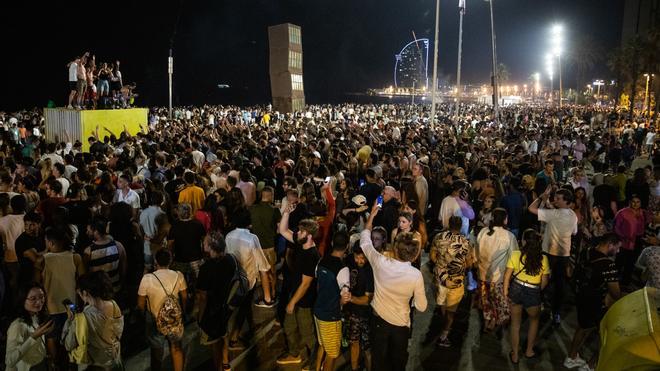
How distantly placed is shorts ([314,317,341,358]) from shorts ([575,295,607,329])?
256cm

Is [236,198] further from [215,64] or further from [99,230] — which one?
[215,64]

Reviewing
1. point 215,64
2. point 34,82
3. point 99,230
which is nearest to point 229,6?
point 215,64

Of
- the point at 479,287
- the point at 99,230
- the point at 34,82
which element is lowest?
the point at 479,287

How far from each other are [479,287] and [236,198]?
327 cm

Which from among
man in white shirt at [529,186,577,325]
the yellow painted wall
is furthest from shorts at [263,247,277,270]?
the yellow painted wall

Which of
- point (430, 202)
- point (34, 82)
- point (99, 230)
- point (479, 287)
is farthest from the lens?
point (34, 82)

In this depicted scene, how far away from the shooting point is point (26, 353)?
162 inches

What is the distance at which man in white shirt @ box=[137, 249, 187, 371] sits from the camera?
15.4 ft

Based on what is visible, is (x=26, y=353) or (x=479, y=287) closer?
(x=26, y=353)

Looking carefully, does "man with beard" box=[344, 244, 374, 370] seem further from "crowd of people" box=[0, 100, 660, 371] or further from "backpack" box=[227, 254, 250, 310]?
"backpack" box=[227, 254, 250, 310]

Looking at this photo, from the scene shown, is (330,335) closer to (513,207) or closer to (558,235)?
(558,235)

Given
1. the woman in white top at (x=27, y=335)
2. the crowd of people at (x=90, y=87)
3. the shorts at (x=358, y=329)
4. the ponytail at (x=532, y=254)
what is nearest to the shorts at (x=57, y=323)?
the woman in white top at (x=27, y=335)

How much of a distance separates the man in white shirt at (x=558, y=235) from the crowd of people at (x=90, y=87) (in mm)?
13177

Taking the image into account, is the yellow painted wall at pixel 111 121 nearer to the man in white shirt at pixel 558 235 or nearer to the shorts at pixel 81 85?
the shorts at pixel 81 85
